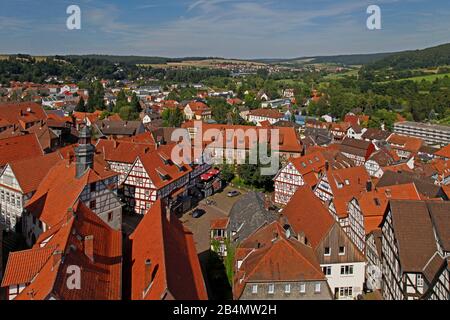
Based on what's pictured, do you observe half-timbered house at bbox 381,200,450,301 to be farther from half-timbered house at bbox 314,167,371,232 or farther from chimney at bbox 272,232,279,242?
half-timbered house at bbox 314,167,371,232

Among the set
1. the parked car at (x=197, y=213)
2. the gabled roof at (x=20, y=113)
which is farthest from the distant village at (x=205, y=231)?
the gabled roof at (x=20, y=113)

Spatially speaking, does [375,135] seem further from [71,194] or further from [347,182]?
[71,194]

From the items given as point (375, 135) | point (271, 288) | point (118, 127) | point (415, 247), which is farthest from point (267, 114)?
point (271, 288)

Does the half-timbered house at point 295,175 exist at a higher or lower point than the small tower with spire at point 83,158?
lower

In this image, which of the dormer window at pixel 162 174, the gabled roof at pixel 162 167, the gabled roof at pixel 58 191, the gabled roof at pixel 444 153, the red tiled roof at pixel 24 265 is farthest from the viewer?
the gabled roof at pixel 444 153

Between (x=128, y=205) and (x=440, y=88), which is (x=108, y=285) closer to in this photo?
(x=128, y=205)

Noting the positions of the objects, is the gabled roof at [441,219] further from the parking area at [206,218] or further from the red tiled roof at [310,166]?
the red tiled roof at [310,166]
